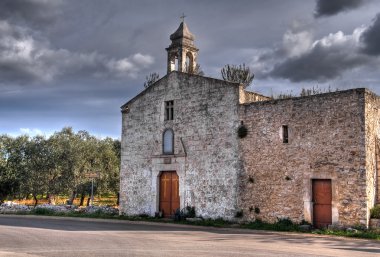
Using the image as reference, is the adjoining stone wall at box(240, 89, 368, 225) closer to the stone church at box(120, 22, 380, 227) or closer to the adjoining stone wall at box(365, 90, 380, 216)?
the stone church at box(120, 22, 380, 227)

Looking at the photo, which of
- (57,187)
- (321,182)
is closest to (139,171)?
(321,182)

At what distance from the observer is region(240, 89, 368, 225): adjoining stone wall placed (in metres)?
17.4

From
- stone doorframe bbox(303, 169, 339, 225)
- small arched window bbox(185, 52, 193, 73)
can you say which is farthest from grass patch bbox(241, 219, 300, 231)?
small arched window bbox(185, 52, 193, 73)

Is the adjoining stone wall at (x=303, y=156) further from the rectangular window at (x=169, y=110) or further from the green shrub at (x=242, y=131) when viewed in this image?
the rectangular window at (x=169, y=110)

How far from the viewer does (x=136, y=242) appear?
13727 millimetres

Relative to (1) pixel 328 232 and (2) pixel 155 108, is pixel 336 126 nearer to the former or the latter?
(1) pixel 328 232

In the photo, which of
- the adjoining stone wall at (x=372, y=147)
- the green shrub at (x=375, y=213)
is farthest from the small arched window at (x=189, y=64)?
the green shrub at (x=375, y=213)

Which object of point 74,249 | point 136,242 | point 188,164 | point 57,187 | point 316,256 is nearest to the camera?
point 316,256

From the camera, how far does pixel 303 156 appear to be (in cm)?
1891

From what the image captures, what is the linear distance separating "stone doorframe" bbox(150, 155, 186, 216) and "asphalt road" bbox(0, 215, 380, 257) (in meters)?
6.34

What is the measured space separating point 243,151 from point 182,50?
7308mm

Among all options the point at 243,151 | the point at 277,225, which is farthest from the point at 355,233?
the point at 243,151

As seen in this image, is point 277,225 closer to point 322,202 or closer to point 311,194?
point 311,194

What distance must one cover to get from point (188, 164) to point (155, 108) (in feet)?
13.4
